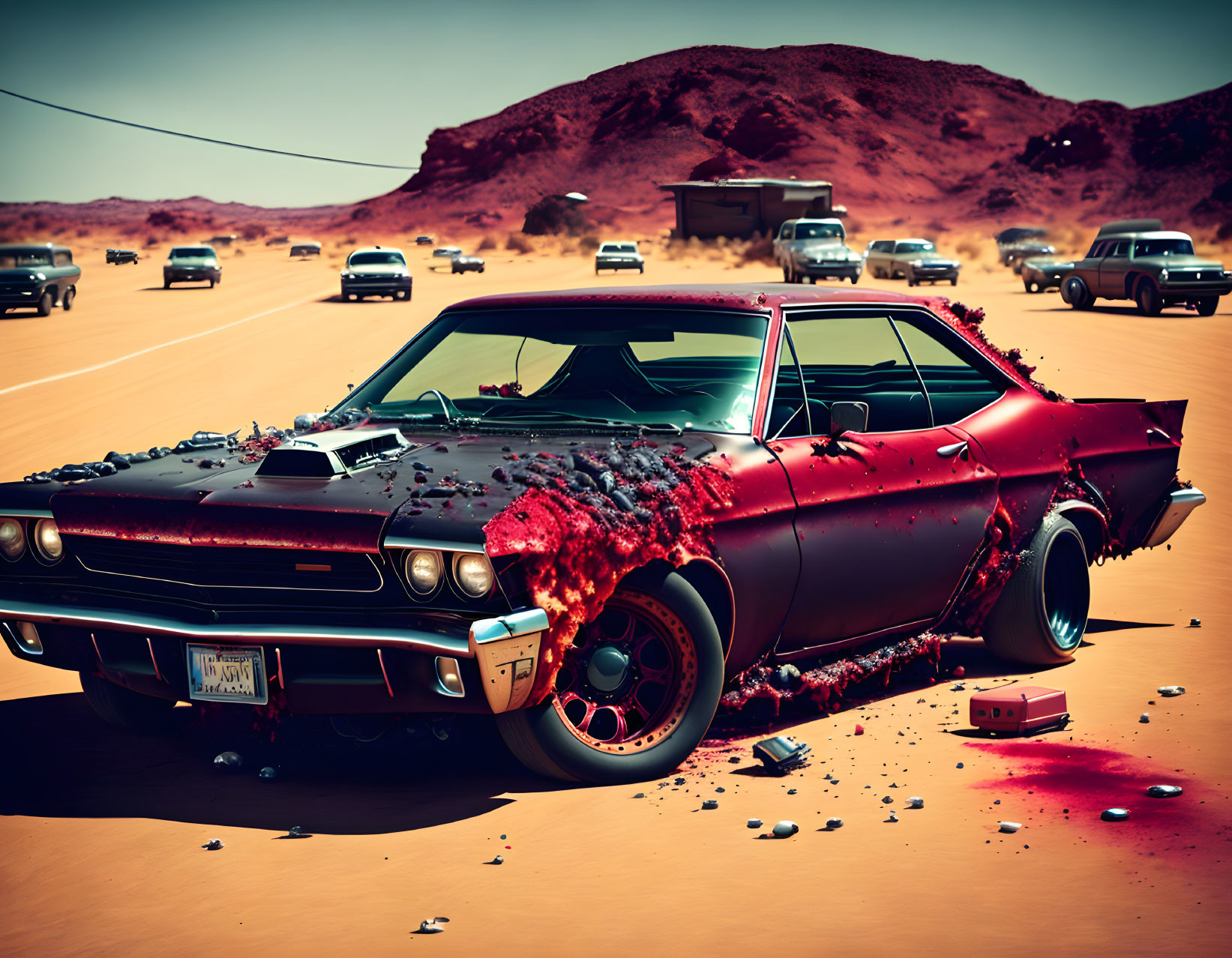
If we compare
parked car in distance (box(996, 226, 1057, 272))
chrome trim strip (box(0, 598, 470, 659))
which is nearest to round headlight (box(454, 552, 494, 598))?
chrome trim strip (box(0, 598, 470, 659))

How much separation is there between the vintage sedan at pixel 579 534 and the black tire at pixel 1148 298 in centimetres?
2536

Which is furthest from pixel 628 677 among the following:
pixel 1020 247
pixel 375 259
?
pixel 1020 247

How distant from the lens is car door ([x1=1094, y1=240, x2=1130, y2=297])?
31.6m

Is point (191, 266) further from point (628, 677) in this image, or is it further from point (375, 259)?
point (628, 677)

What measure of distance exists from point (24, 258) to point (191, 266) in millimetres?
12457

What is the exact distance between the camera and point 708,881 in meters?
4.23

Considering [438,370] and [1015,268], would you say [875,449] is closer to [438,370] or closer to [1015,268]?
[438,370]

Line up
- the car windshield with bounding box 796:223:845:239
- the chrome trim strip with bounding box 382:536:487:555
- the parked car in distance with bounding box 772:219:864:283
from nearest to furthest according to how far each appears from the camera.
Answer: the chrome trim strip with bounding box 382:536:487:555 → the parked car in distance with bounding box 772:219:864:283 → the car windshield with bounding box 796:223:845:239

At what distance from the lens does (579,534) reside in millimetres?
4746

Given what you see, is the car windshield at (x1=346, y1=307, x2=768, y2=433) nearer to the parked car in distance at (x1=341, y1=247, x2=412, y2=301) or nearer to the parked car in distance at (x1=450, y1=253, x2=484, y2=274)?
the parked car in distance at (x1=341, y1=247, x2=412, y2=301)

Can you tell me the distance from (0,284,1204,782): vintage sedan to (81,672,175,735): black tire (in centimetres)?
1

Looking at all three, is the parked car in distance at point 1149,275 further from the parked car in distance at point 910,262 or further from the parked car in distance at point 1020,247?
the parked car in distance at point 1020,247

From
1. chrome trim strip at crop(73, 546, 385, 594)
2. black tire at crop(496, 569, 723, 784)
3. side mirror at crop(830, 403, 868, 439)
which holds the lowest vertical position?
black tire at crop(496, 569, 723, 784)

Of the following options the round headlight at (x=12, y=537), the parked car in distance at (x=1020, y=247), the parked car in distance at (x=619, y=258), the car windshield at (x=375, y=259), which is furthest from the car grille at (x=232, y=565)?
the parked car in distance at (x=1020, y=247)
